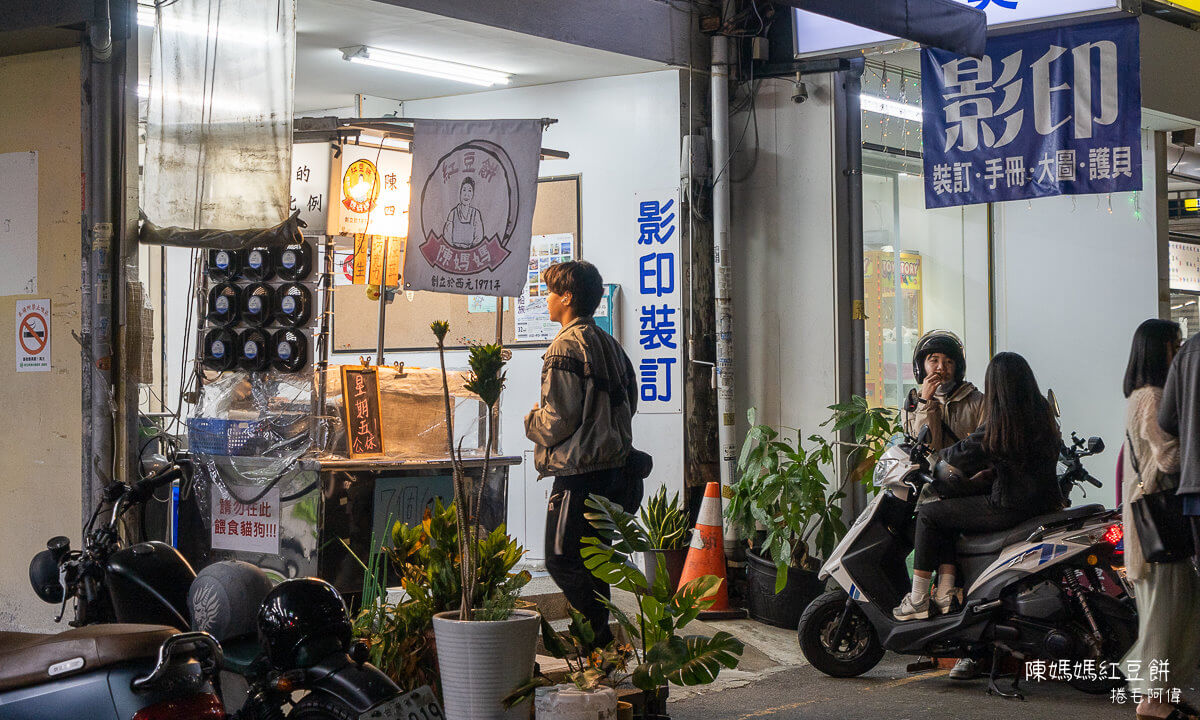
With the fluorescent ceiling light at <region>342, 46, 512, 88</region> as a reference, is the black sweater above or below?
below

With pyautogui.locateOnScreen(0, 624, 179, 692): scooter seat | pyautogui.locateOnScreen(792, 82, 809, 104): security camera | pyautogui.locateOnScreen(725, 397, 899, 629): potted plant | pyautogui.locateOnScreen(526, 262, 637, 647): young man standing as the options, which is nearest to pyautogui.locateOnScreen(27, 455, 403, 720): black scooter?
pyautogui.locateOnScreen(0, 624, 179, 692): scooter seat

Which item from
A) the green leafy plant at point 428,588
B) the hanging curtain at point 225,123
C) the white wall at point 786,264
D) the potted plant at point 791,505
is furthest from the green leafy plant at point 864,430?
the hanging curtain at point 225,123

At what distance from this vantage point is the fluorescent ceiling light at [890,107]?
1030cm

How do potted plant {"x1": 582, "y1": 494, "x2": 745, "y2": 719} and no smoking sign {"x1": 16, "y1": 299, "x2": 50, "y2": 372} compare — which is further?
no smoking sign {"x1": 16, "y1": 299, "x2": 50, "y2": 372}

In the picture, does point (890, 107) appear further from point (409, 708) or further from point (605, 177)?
point (409, 708)

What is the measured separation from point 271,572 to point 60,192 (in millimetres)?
2523

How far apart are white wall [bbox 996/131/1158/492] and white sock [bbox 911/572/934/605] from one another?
5371mm

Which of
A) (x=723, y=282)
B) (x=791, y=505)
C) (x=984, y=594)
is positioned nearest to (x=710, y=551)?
(x=791, y=505)

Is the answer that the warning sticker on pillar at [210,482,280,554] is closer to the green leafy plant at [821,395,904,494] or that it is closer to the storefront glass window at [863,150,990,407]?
the green leafy plant at [821,395,904,494]

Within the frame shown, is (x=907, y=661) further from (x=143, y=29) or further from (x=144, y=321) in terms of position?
(x=143, y=29)

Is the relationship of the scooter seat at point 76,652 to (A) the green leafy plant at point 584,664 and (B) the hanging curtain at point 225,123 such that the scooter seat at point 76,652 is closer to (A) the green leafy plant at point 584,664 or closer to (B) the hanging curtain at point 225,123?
(A) the green leafy plant at point 584,664

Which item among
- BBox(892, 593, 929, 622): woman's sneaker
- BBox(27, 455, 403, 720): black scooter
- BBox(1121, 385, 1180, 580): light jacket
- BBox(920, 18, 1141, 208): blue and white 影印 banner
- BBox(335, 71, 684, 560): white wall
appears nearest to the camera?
BBox(27, 455, 403, 720): black scooter

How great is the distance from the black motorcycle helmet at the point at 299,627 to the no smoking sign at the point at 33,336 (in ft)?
11.3

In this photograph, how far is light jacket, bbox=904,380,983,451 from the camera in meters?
7.54
